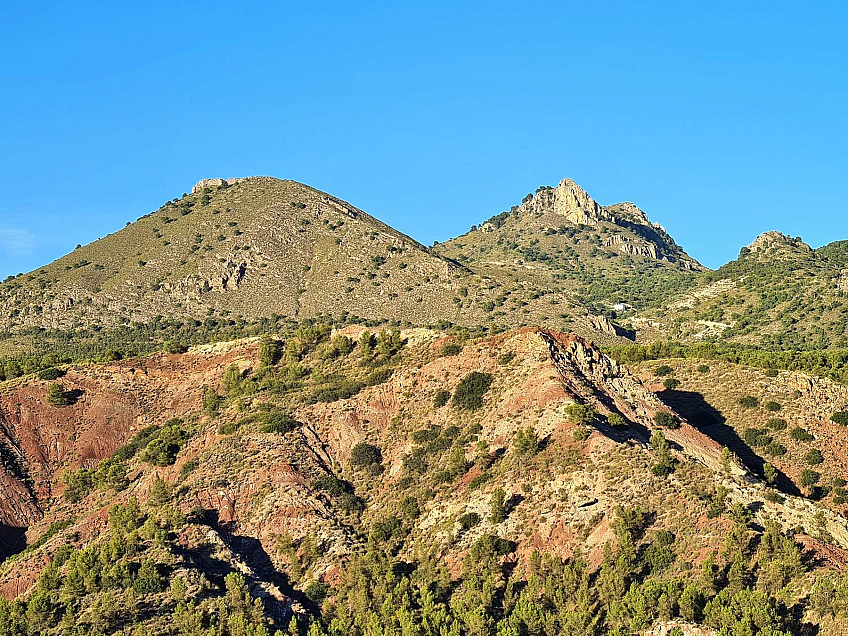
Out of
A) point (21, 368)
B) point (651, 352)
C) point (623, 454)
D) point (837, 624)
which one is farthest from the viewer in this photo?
point (651, 352)

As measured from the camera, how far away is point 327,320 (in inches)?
7215

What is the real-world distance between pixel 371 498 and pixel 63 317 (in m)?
105

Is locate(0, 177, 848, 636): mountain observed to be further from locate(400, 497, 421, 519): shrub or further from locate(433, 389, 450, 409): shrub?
locate(400, 497, 421, 519): shrub

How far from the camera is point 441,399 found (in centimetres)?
9981

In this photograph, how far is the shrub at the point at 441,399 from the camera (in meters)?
99.6

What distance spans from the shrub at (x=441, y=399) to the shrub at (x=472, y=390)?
764 millimetres

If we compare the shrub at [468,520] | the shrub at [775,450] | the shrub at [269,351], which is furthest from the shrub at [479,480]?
the shrub at [269,351]

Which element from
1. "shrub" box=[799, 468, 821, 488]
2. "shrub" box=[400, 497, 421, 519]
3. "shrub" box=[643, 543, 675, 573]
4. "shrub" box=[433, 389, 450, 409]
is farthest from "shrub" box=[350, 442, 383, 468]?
"shrub" box=[799, 468, 821, 488]

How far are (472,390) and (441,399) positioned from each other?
2815 millimetres

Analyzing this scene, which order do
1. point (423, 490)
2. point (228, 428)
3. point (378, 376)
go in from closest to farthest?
point (423, 490)
point (228, 428)
point (378, 376)

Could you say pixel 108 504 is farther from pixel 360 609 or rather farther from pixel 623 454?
pixel 623 454

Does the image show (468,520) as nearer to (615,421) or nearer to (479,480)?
(479,480)

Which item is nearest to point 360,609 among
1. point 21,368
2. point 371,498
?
point 371,498

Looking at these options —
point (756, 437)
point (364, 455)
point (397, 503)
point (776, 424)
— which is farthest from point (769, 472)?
point (364, 455)
